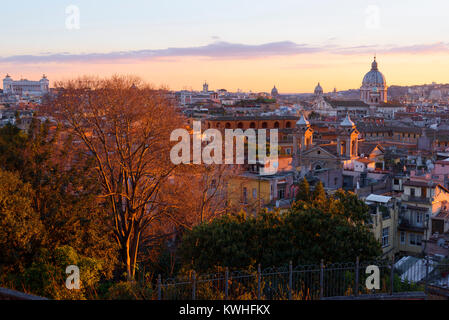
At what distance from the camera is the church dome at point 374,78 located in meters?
142

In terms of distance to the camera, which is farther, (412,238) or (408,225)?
(408,225)

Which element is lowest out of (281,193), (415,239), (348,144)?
(415,239)

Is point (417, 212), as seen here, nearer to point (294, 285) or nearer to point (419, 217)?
point (419, 217)

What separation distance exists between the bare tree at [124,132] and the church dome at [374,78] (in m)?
134

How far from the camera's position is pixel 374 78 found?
142 metres

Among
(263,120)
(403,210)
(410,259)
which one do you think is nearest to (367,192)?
(403,210)

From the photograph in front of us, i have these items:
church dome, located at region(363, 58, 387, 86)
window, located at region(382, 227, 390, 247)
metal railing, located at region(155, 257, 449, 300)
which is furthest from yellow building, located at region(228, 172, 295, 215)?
church dome, located at region(363, 58, 387, 86)

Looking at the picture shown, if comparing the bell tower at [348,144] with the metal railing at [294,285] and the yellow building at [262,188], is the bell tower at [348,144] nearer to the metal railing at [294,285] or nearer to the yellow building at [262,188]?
the yellow building at [262,188]

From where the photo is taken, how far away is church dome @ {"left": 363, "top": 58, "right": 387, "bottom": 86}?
142250mm

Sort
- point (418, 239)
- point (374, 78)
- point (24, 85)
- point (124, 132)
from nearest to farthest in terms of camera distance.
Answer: point (124, 132) → point (418, 239) → point (374, 78) → point (24, 85)

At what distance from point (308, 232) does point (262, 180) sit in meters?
12.4

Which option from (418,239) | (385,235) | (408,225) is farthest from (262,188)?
(418,239)

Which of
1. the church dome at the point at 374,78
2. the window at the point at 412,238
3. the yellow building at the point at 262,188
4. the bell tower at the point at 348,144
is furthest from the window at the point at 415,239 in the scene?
the church dome at the point at 374,78

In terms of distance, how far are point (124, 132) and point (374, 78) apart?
136m
